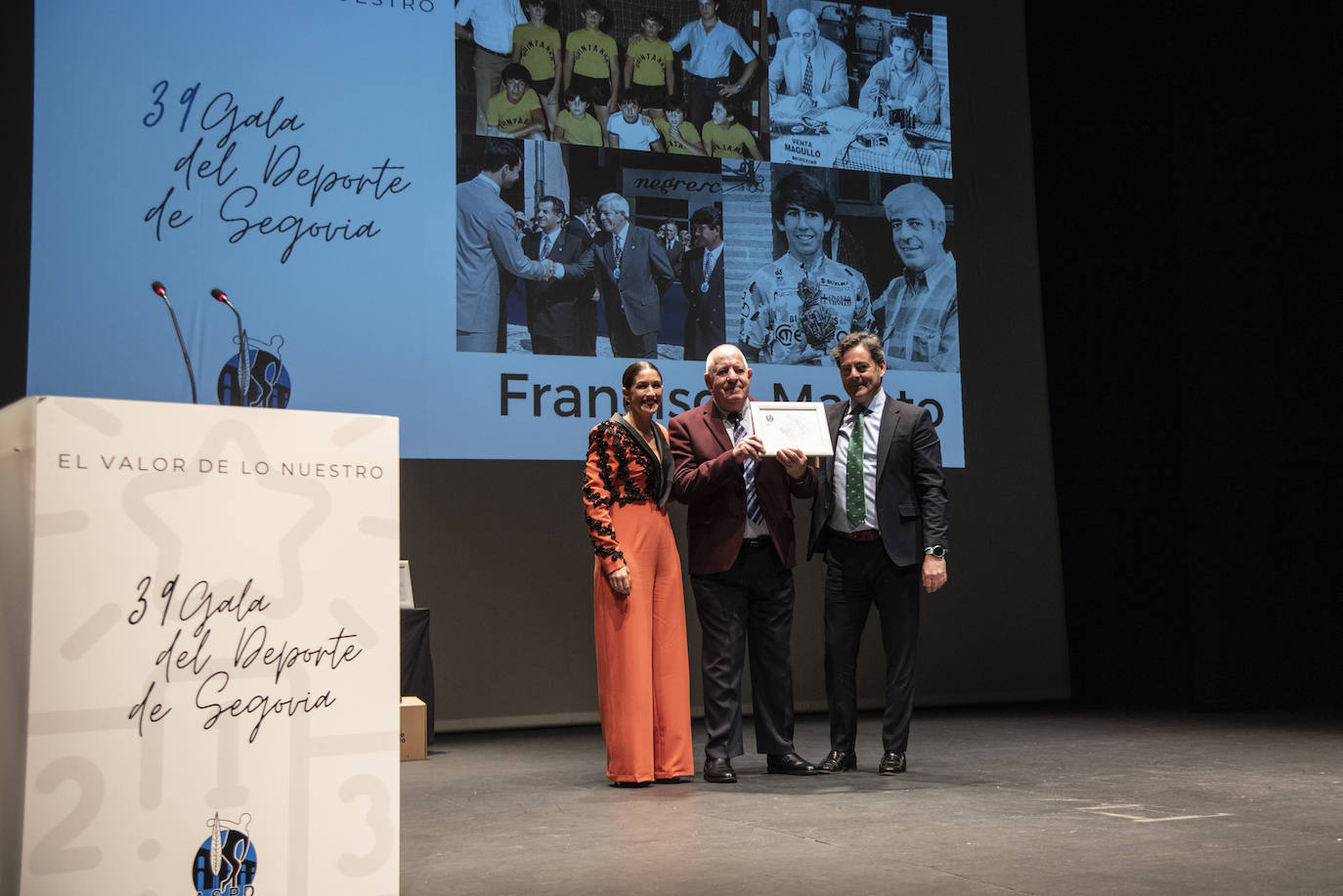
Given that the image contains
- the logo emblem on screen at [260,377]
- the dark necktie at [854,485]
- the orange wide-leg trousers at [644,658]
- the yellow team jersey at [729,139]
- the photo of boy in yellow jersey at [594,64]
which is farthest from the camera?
the yellow team jersey at [729,139]

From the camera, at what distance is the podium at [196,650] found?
4.93ft

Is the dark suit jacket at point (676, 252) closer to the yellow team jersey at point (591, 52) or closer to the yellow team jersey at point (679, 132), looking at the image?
the yellow team jersey at point (679, 132)

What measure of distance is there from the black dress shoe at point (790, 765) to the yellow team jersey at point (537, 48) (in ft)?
10.5

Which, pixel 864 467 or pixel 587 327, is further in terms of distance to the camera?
pixel 587 327

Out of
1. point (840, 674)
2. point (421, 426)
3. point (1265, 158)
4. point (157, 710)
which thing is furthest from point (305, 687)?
point (1265, 158)

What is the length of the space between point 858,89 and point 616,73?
121cm

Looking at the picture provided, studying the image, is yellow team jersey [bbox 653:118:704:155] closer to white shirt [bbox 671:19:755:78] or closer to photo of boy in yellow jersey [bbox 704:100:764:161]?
photo of boy in yellow jersey [bbox 704:100:764:161]

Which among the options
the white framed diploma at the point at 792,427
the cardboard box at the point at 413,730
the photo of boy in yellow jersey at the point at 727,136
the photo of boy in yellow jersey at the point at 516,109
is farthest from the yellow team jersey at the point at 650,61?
the cardboard box at the point at 413,730

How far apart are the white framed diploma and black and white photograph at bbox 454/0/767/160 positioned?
7.47 ft

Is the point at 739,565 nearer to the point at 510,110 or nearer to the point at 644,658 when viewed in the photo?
the point at 644,658

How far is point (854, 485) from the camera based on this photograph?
389 cm

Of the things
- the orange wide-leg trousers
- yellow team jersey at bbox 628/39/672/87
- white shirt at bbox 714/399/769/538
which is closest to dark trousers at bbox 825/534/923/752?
white shirt at bbox 714/399/769/538

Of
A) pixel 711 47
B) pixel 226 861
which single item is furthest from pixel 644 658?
pixel 711 47

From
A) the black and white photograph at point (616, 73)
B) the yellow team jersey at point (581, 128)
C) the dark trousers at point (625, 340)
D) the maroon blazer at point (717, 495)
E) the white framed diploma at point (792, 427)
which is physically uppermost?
the black and white photograph at point (616, 73)
